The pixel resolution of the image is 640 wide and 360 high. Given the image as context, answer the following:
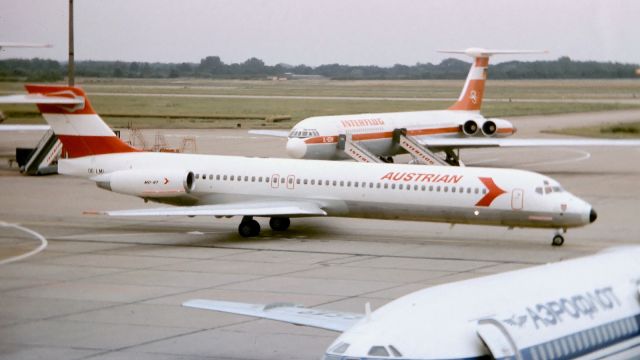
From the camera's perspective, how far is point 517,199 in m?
30.7

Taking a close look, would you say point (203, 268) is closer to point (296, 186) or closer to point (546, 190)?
point (296, 186)

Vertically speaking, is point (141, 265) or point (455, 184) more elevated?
point (455, 184)

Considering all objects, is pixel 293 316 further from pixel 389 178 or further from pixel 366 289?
pixel 389 178

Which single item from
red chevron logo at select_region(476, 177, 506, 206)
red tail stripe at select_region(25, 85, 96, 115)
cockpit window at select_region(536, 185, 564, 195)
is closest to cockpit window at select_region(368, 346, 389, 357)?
red chevron logo at select_region(476, 177, 506, 206)

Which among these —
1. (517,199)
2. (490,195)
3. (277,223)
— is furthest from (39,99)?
(517,199)

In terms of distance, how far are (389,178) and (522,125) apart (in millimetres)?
61766

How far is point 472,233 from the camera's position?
33.8m

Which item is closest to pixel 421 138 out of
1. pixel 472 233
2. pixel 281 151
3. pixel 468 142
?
pixel 468 142

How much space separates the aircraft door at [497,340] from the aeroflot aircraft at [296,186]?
18.7m

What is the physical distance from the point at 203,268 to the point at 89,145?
359 inches

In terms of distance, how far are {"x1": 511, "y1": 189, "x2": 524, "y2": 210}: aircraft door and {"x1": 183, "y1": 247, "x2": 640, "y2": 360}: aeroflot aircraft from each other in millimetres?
14211

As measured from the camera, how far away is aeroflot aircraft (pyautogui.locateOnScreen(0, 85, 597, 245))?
30844mm

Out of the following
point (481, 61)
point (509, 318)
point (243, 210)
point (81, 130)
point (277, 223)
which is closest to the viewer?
point (509, 318)

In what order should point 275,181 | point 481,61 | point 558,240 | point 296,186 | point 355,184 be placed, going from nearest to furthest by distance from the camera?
point 558,240, point 355,184, point 296,186, point 275,181, point 481,61
